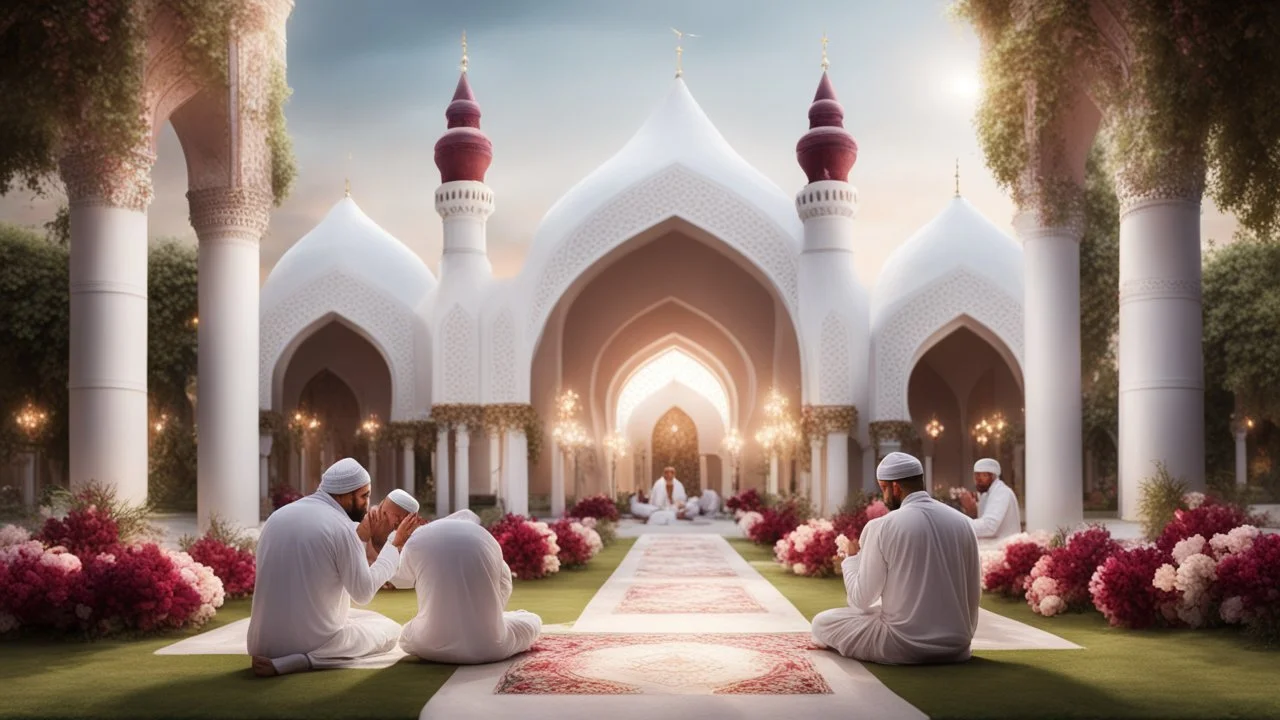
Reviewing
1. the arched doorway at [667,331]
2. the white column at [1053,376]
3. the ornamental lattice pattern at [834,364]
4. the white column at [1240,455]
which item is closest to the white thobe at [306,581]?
the white column at [1053,376]

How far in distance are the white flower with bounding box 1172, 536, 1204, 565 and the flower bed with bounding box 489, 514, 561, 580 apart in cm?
508

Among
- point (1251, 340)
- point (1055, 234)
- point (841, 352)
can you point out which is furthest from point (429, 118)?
point (1251, 340)

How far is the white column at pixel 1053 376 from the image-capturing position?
11.3 metres

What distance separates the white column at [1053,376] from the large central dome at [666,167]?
835 centimetres

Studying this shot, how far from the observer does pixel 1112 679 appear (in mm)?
4898

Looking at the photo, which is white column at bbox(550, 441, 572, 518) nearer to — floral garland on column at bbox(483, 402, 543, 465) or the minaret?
floral garland on column at bbox(483, 402, 543, 465)

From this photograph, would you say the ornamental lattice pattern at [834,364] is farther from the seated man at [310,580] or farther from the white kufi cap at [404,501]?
the seated man at [310,580]

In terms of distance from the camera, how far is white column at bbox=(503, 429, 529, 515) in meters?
19.2

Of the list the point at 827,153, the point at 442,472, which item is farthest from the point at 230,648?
the point at 827,153

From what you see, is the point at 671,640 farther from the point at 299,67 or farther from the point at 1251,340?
the point at 1251,340

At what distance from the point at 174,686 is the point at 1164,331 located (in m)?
8.09

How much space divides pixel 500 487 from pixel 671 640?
13612 mm

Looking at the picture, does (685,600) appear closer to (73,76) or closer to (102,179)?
A: (73,76)

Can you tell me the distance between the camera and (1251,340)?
812 inches
